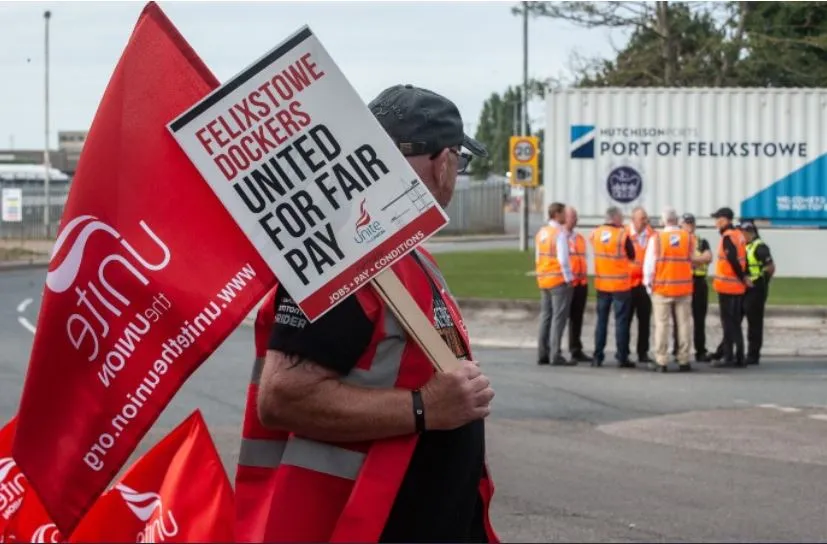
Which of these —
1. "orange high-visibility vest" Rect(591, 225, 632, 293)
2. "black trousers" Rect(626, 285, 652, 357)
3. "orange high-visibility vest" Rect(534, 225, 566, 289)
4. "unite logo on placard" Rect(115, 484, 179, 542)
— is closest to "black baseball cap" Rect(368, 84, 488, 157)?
"unite logo on placard" Rect(115, 484, 179, 542)

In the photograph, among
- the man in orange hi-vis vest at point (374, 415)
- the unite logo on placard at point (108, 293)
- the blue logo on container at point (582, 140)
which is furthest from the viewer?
the blue logo on container at point (582, 140)

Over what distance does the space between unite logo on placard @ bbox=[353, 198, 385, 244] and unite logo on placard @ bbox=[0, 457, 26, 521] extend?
128 centimetres

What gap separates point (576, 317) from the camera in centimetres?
1688

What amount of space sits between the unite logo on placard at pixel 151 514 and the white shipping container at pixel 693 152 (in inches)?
825

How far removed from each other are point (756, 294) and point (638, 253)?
1.43 meters

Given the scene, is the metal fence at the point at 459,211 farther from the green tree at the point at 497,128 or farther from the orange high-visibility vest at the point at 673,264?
the orange high-visibility vest at the point at 673,264

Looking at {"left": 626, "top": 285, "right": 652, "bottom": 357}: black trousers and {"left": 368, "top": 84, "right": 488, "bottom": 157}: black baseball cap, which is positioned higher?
{"left": 368, "top": 84, "right": 488, "bottom": 157}: black baseball cap

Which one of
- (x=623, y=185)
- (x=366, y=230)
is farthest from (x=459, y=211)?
(x=366, y=230)

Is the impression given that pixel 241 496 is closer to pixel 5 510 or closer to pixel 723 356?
pixel 5 510

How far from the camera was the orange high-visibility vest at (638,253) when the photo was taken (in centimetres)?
1659

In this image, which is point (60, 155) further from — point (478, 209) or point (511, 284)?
point (511, 284)

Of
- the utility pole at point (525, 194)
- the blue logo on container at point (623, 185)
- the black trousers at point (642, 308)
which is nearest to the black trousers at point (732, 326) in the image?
the black trousers at point (642, 308)

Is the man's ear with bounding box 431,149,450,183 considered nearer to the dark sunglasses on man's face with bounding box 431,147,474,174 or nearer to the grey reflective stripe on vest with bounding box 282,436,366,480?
the dark sunglasses on man's face with bounding box 431,147,474,174

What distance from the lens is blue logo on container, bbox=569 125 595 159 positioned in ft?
78.1
